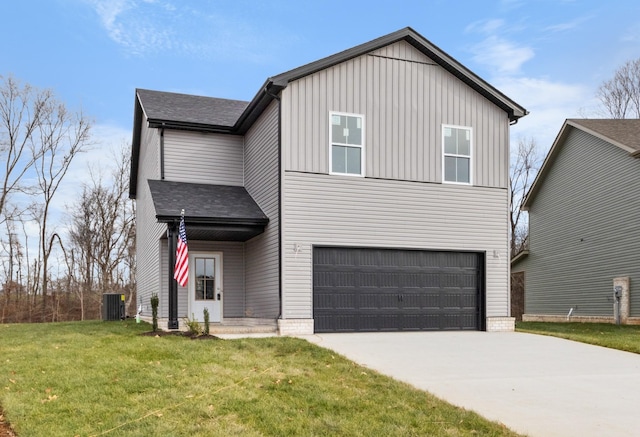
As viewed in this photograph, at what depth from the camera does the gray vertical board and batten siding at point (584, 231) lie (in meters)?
21.9

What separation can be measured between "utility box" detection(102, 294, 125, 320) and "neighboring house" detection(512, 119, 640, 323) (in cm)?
1731

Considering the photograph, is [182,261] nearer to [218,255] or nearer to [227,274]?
[218,255]

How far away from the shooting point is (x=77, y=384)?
8.19 meters

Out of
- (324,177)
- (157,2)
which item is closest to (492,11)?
(324,177)

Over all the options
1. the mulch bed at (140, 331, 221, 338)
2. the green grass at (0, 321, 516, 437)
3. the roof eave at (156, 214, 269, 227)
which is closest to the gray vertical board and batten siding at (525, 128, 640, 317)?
the roof eave at (156, 214, 269, 227)

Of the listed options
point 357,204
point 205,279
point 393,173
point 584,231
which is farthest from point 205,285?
point 584,231

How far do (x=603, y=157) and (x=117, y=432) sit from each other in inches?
841

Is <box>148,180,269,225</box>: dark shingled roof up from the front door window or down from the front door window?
up

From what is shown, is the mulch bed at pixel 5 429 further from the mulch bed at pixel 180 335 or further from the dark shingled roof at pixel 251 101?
the dark shingled roof at pixel 251 101

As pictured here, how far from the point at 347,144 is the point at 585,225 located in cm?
1326

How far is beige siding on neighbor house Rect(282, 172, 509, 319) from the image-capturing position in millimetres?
14578

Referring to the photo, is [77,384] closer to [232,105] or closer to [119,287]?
[232,105]

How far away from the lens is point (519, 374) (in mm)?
10070

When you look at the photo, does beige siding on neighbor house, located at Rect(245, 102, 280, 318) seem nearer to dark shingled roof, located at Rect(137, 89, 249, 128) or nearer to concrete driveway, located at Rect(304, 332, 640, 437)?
dark shingled roof, located at Rect(137, 89, 249, 128)
